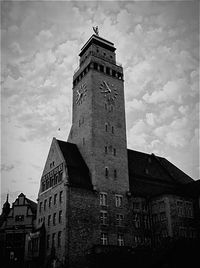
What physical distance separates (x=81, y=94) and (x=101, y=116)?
711 centimetres

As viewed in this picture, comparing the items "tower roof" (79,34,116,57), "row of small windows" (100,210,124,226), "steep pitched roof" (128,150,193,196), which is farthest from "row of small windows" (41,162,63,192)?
Answer: "tower roof" (79,34,116,57)

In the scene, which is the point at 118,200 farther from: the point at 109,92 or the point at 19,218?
the point at 19,218

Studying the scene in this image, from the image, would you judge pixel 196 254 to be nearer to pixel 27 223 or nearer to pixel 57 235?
pixel 57 235

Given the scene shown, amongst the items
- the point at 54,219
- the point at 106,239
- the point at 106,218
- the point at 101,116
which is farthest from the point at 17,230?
the point at 101,116

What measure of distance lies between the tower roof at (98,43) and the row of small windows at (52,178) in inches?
1073

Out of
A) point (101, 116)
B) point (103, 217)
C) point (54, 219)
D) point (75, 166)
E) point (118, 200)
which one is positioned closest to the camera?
point (103, 217)

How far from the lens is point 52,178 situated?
2119 inches

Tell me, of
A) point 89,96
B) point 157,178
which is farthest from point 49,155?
point 157,178

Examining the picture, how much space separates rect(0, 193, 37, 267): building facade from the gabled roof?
17.5 metres

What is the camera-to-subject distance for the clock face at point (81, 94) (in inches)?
2348

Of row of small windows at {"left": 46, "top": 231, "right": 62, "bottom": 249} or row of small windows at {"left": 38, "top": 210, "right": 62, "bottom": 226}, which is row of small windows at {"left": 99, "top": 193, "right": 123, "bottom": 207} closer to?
row of small windows at {"left": 38, "top": 210, "right": 62, "bottom": 226}

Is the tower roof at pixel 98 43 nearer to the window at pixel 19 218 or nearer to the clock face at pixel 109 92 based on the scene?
the clock face at pixel 109 92

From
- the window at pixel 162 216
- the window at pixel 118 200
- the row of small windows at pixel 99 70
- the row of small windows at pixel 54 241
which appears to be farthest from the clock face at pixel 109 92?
the row of small windows at pixel 54 241

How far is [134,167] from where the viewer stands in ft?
198
